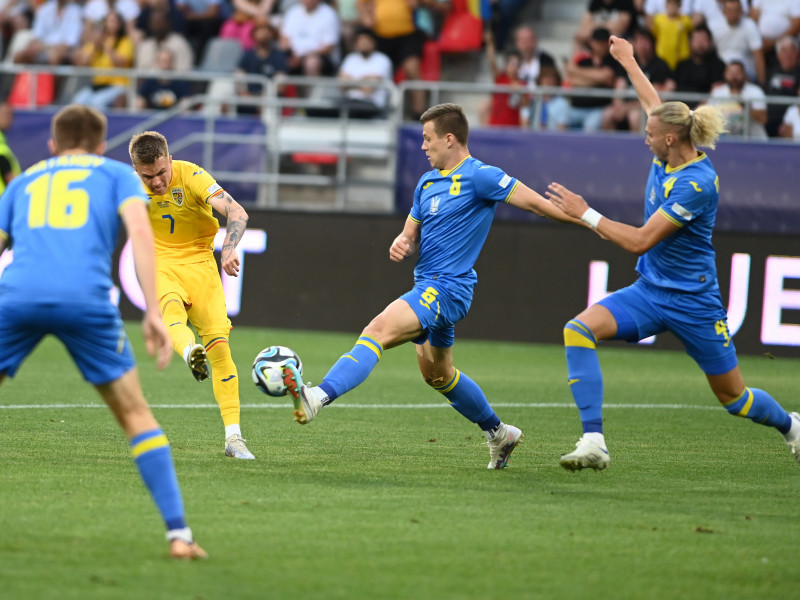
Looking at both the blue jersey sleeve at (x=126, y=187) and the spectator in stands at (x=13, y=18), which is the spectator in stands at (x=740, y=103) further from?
the spectator in stands at (x=13, y=18)

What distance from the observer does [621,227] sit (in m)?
6.72

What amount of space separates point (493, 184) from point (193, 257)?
2127 mm

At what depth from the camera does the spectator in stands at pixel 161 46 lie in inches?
746

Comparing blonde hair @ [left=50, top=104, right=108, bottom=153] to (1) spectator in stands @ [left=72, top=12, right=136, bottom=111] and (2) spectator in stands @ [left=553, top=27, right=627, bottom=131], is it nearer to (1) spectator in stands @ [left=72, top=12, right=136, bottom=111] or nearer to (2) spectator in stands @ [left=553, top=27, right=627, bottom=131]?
(2) spectator in stands @ [left=553, top=27, right=627, bottom=131]

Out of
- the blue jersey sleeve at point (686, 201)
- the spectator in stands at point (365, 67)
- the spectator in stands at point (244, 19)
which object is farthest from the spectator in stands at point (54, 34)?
the blue jersey sleeve at point (686, 201)

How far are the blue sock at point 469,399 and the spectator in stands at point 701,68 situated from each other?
991 cm

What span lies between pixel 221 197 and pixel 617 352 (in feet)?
29.2

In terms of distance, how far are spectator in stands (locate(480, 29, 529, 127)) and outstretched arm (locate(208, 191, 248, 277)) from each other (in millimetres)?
9025

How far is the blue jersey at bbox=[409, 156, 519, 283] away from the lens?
726cm

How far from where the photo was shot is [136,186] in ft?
16.2

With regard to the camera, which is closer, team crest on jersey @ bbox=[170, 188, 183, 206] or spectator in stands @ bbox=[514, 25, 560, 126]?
team crest on jersey @ bbox=[170, 188, 183, 206]

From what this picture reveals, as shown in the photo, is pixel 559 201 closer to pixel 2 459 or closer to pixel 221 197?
pixel 221 197

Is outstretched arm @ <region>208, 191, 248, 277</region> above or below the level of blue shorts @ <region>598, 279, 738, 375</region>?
above

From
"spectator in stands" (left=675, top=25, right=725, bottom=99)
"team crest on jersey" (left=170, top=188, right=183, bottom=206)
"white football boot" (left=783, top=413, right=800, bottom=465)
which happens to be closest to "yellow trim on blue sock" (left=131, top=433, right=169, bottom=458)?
"team crest on jersey" (left=170, top=188, right=183, bottom=206)
